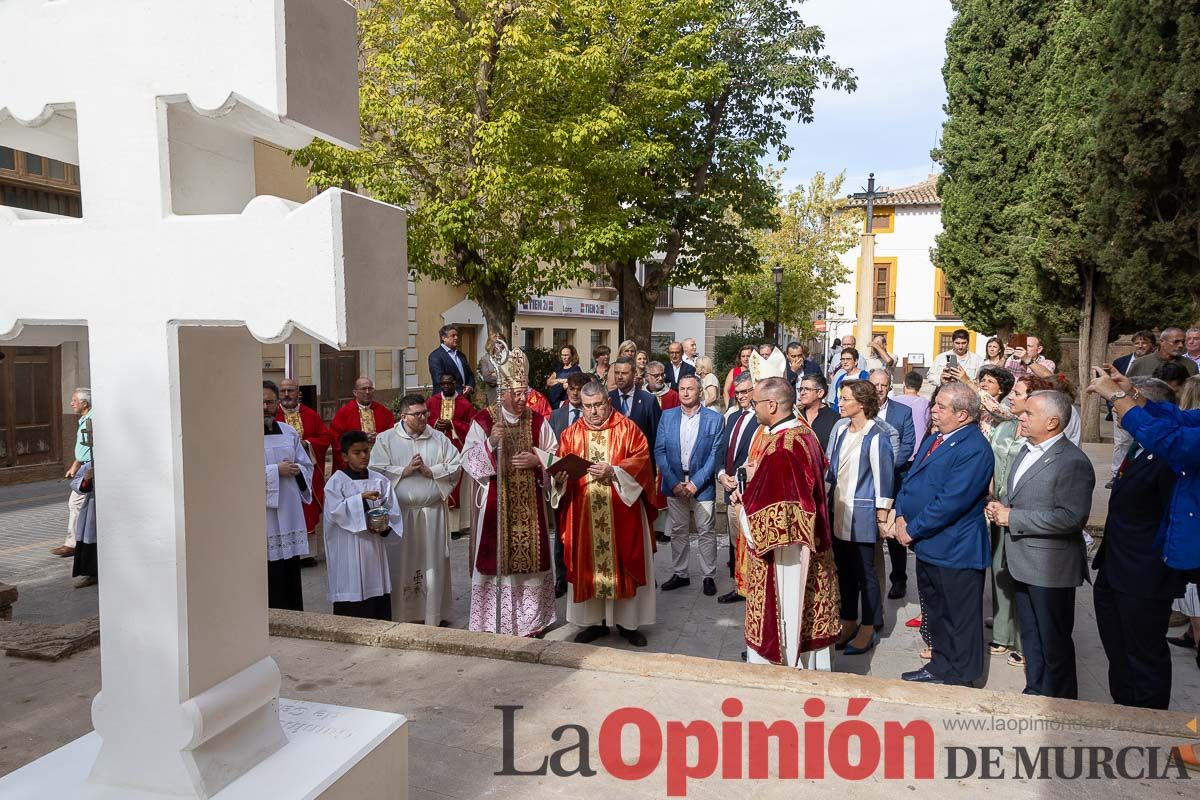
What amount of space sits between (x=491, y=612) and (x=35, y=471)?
35.8 feet

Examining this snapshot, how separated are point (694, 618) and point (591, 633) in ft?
3.13

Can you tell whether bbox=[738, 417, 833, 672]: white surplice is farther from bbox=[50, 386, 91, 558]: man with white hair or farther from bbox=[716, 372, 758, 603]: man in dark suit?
bbox=[50, 386, 91, 558]: man with white hair

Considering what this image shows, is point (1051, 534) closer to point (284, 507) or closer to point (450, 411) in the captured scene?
point (284, 507)

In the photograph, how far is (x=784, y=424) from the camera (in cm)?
471

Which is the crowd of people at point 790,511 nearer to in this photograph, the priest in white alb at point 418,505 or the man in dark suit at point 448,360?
the priest in white alb at point 418,505

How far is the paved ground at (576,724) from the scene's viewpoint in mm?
2918

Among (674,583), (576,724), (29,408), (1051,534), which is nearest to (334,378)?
(29,408)

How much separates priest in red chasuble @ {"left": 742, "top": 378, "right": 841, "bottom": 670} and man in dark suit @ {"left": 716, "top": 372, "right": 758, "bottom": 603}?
1.22 metres

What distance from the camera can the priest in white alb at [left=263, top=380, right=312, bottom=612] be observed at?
583 centimetres

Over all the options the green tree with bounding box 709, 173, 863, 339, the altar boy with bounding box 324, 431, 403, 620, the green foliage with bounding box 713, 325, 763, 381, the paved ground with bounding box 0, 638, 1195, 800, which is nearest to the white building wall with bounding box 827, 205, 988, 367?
the green tree with bounding box 709, 173, 863, 339

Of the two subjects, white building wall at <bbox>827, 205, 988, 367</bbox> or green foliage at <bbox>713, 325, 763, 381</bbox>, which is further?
white building wall at <bbox>827, 205, 988, 367</bbox>

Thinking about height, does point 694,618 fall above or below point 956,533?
below

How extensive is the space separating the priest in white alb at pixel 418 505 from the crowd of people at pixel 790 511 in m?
0.02

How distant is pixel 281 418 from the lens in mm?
7500
